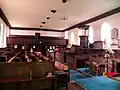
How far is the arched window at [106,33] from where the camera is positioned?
7684 mm

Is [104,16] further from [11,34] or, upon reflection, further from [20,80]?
[11,34]

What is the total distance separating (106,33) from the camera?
807 cm

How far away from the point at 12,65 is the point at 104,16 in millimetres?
5469

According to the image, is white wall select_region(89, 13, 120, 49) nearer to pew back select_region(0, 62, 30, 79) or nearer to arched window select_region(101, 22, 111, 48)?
arched window select_region(101, 22, 111, 48)

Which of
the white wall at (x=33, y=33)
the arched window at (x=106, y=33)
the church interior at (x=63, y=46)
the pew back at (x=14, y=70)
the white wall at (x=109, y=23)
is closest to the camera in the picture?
the pew back at (x=14, y=70)

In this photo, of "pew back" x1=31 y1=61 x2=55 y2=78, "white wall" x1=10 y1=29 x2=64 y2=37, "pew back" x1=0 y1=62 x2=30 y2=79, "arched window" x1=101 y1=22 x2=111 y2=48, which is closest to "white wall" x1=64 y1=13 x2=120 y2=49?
"arched window" x1=101 y1=22 x2=111 y2=48

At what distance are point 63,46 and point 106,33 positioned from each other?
6.80 meters

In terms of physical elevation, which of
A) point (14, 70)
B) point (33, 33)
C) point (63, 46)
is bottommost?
point (14, 70)

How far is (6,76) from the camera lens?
368cm

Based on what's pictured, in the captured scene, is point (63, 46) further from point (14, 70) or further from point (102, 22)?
point (14, 70)

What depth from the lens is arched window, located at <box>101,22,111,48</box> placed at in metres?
7.68

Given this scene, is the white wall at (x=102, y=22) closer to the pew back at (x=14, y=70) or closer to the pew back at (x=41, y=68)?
the pew back at (x=41, y=68)

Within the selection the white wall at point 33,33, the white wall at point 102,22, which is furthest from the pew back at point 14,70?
the white wall at point 33,33

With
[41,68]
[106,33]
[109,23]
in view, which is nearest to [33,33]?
[106,33]
